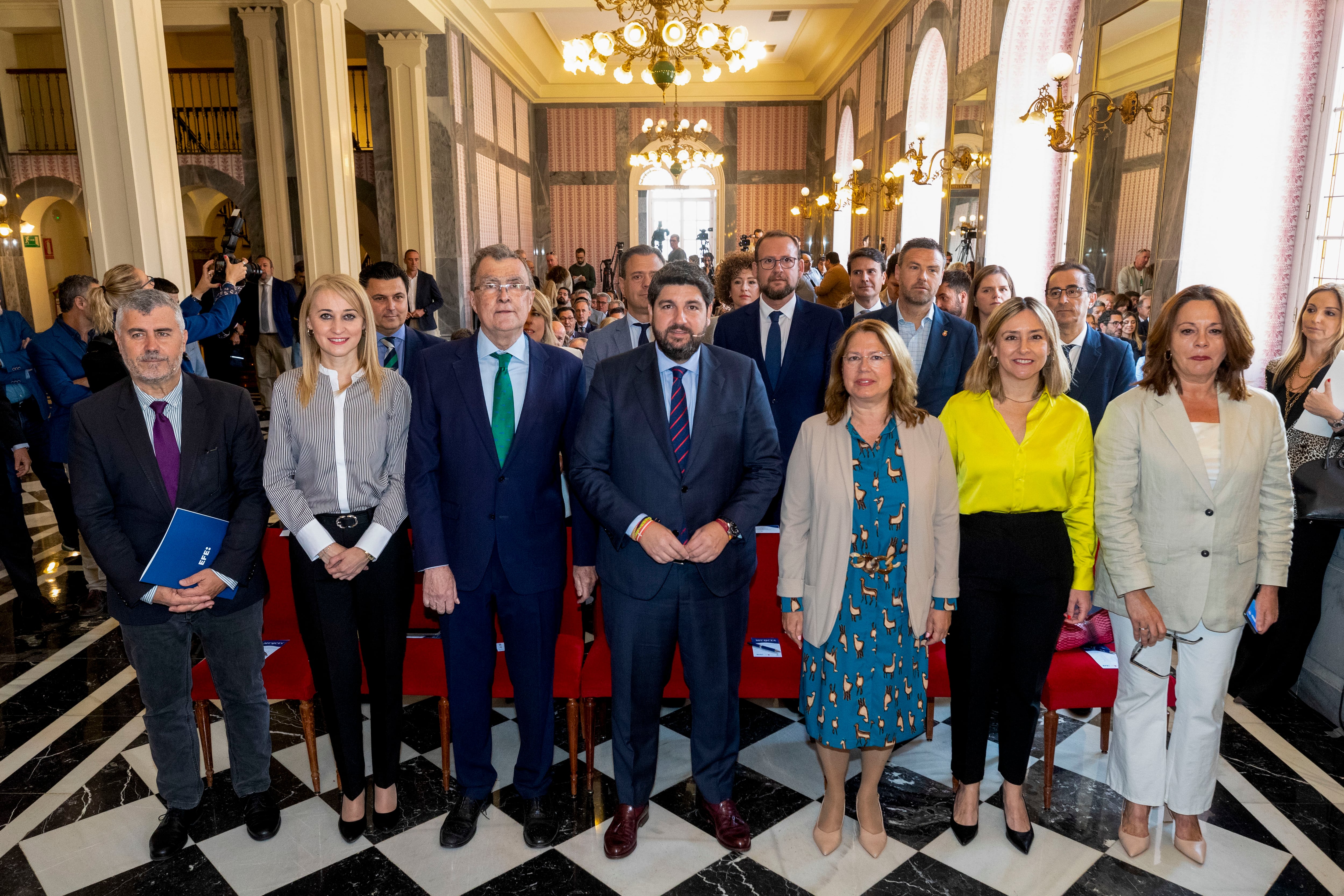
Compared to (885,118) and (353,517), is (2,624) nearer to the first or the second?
(353,517)

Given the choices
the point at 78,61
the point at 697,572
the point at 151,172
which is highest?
the point at 78,61

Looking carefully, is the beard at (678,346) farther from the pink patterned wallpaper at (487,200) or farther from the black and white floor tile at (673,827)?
the pink patterned wallpaper at (487,200)

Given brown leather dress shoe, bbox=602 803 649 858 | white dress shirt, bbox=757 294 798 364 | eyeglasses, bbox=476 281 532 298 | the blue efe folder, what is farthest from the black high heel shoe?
the blue efe folder

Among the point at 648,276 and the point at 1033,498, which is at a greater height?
the point at 648,276

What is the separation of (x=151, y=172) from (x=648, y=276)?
3.43m

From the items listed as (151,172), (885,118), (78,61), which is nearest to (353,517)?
(151,172)

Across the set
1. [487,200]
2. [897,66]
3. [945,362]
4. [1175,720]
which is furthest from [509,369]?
[487,200]

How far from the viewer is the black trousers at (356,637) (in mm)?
2500

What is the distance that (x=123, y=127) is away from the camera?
4.92 metres

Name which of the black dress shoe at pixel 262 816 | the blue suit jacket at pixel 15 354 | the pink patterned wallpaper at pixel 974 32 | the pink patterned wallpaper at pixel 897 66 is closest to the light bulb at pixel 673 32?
the pink patterned wallpaper at pixel 974 32

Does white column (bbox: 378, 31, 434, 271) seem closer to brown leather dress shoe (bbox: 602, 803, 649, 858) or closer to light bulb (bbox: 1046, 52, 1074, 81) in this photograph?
light bulb (bbox: 1046, 52, 1074, 81)

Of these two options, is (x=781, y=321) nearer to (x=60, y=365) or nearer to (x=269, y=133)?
(x=60, y=365)

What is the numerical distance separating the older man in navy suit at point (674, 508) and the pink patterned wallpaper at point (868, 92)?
11.6 metres

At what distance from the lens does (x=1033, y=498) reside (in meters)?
2.44
